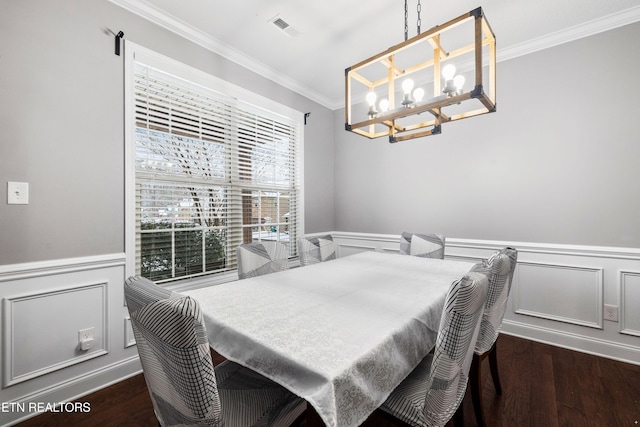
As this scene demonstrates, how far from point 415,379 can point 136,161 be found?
2321 millimetres

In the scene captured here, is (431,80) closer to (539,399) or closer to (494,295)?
(494,295)

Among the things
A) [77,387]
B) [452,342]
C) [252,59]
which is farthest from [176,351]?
[252,59]

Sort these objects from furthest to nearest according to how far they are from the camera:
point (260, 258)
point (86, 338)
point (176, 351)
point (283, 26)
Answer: point (283, 26)
point (260, 258)
point (86, 338)
point (176, 351)

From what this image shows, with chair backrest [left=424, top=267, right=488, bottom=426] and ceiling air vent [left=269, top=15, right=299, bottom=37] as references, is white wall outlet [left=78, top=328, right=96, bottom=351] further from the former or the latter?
ceiling air vent [left=269, top=15, right=299, bottom=37]

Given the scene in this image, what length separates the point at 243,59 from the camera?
9.12 feet

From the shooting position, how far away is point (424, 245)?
105 inches

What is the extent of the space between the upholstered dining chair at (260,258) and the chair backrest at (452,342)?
4.50 ft

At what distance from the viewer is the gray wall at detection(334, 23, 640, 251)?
224 cm

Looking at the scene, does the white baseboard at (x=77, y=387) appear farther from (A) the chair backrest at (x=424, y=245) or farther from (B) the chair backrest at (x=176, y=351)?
(A) the chair backrest at (x=424, y=245)

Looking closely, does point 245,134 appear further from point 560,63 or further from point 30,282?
point 560,63

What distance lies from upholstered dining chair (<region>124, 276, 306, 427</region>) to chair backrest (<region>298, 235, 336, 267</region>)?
5.03 ft

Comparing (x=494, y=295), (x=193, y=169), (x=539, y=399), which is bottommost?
(x=539, y=399)

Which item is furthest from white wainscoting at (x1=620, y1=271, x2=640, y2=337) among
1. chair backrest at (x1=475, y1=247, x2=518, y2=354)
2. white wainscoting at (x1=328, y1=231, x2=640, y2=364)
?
chair backrest at (x1=475, y1=247, x2=518, y2=354)

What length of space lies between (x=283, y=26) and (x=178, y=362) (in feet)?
8.40
